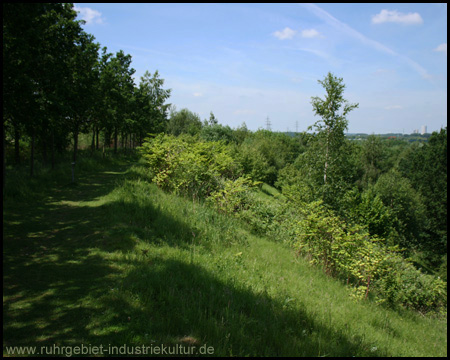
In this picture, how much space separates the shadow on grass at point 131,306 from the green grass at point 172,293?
0.02 metres

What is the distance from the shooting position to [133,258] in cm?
551

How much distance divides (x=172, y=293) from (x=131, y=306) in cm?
65

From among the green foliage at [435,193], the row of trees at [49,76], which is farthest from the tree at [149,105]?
the green foliage at [435,193]

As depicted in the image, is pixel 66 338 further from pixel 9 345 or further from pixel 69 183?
pixel 69 183

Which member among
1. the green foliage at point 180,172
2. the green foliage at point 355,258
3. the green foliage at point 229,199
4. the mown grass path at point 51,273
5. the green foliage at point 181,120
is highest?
the green foliage at point 181,120

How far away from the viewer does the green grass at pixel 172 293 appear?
3.51 meters

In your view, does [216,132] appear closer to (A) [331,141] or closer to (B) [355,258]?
(A) [331,141]

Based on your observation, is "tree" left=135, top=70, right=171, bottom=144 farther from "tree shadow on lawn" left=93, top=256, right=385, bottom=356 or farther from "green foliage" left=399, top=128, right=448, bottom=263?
"green foliage" left=399, top=128, right=448, bottom=263

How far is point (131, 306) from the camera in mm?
3904

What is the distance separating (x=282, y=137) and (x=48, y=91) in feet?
208

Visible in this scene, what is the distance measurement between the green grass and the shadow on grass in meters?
0.02

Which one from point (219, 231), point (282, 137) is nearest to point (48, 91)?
point (219, 231)

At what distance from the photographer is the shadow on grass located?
3395 mm

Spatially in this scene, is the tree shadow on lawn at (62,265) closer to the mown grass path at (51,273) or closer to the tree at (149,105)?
the mown grass path at (51,273)
